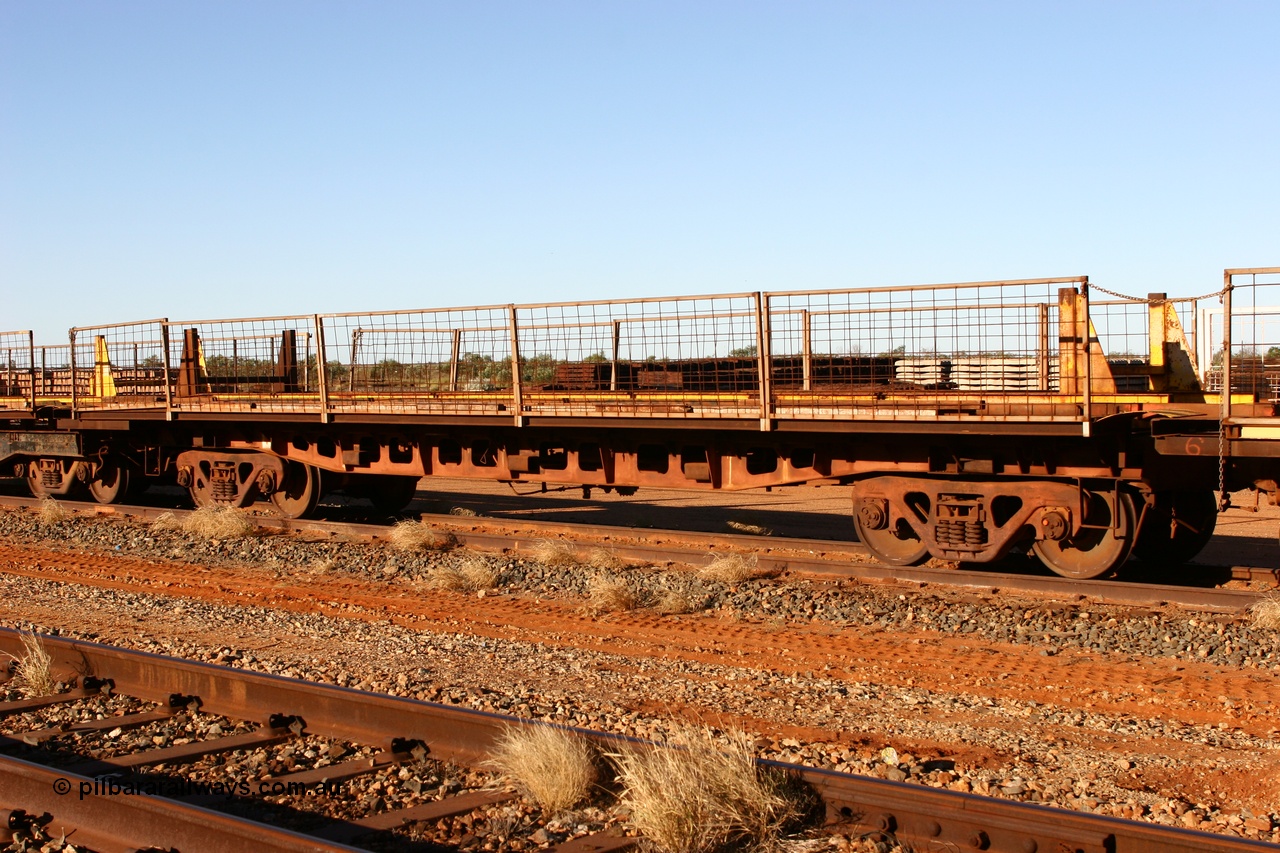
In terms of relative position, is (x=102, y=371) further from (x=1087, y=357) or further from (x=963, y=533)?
(x=1087, y=357)

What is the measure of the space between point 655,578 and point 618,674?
11.8ft

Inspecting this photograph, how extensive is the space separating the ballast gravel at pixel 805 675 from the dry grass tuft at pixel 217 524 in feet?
8.88

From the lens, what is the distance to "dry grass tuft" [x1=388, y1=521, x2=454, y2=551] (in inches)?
534

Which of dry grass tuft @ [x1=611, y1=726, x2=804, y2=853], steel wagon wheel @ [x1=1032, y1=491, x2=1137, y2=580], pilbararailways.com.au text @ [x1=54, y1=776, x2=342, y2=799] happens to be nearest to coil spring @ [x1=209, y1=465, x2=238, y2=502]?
steel wagon wheel @ [x1=1032, y1=491, x2=1137, y2=580]

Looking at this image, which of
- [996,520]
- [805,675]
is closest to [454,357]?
[996,520]

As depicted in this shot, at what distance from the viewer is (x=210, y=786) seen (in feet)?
17.3

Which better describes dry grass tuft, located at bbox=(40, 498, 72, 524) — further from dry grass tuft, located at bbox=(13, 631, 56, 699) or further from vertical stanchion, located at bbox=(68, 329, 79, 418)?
dry grass tuft, located at bbox=(13, 631, 56, 699)

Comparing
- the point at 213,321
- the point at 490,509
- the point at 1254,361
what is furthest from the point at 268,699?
the point at 490,509

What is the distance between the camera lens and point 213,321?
16.5 meters

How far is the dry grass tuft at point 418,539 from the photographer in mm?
13555

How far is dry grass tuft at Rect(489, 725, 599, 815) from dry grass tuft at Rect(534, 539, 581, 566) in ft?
23.4

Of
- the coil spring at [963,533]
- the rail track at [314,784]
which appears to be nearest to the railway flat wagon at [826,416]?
the coil spring at [963,533]

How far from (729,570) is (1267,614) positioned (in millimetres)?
4592

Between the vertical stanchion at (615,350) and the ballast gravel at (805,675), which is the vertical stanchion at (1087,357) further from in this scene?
the vertical stanchion at (615,350)
